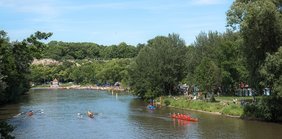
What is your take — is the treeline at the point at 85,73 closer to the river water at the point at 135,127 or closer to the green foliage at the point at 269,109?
the river water at the point at 135,127

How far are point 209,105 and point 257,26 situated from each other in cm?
2042

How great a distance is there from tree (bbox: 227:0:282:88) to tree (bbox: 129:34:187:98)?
30.5 m

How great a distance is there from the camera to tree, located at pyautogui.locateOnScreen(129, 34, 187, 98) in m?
79.2

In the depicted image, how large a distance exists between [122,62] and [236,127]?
126m

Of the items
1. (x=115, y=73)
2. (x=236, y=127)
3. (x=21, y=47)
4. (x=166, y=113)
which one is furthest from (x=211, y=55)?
(x=115, y=73)

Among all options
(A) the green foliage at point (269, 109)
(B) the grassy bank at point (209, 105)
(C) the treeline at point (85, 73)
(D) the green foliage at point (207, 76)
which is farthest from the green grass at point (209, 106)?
(C) the treeline at point (85, 73)

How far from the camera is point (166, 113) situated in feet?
204

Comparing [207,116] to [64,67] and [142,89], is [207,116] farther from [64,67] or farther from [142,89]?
[64,67]

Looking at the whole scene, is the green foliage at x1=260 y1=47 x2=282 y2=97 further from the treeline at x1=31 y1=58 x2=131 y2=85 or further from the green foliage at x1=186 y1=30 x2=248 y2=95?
the treeline at x1=31 y1=58 x2=131 y2=85

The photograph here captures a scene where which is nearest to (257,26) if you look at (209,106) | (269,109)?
(269,109)

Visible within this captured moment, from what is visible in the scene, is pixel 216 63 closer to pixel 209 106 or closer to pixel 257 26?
pixel 209 106

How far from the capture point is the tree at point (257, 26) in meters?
43.7

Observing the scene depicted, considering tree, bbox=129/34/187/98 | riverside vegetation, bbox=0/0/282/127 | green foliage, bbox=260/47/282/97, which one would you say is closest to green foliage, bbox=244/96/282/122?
riverside vegetation, bbox=0/0/282/127

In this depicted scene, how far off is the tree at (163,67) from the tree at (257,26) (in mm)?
30522
